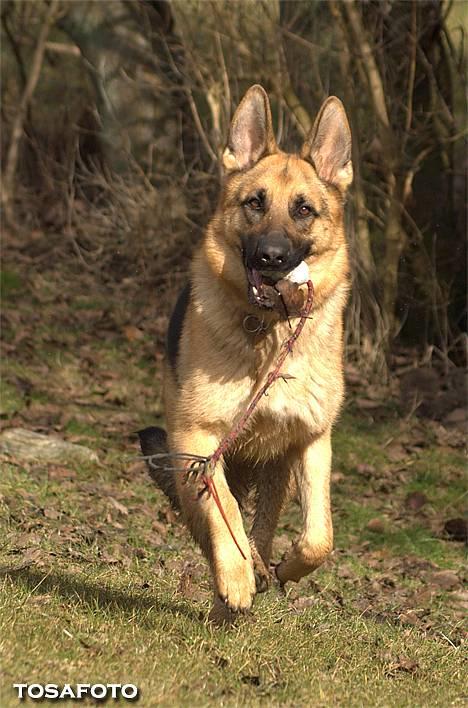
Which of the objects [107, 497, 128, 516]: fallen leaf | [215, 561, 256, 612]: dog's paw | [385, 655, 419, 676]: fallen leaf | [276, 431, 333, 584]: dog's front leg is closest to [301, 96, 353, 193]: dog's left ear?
[276, 431, 333, 584]: dog's front leg

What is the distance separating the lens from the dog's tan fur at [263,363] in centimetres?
509

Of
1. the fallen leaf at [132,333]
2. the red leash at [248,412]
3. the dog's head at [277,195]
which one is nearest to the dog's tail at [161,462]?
the red leash at [248,412]

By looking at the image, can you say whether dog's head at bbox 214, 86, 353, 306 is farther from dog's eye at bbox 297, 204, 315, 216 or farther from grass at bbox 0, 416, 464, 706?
grass at bbox 0, 416, 464, 706

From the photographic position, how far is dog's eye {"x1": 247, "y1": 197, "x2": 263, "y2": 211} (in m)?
5.36

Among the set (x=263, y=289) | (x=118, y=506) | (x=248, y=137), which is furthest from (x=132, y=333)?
(x=263, y=289)

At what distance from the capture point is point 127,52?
15.2 meters

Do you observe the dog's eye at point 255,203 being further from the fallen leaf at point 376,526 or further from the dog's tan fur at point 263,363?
the fallen leaf at point 376,526

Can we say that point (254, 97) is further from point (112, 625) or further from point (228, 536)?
point (112, 625)

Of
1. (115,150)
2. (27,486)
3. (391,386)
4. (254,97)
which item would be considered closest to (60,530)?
(27,486)

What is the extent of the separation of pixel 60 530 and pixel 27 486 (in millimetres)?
868

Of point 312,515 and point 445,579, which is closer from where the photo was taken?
point 312,515

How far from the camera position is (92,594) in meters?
5.22

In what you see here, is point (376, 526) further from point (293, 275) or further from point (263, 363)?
point (293, 275)

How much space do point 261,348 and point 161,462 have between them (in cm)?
95
